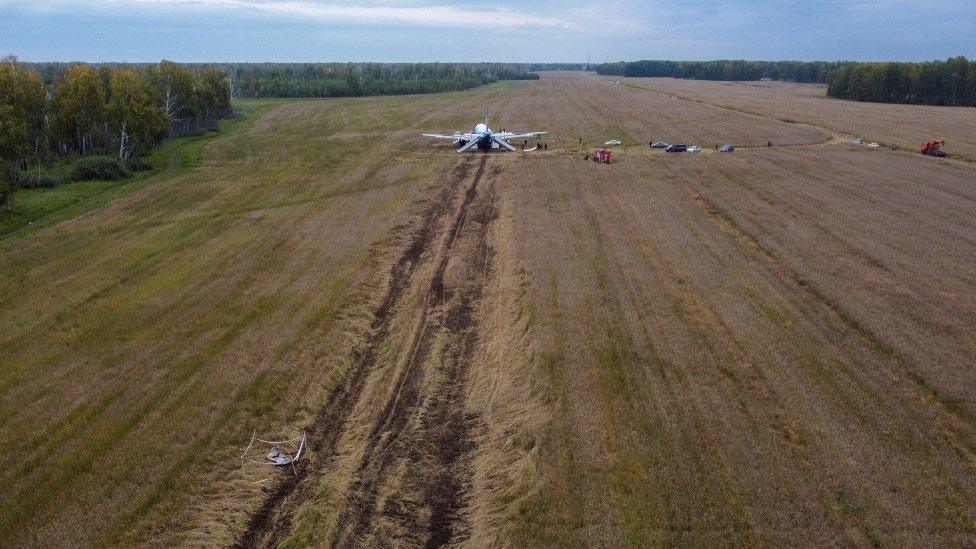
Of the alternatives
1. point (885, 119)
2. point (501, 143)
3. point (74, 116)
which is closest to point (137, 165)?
point (74, 116)

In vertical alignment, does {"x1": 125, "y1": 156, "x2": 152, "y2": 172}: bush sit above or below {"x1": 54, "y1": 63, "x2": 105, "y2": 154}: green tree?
below

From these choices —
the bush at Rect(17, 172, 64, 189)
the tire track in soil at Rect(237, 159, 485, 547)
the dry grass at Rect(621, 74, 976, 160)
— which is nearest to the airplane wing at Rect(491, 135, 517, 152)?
the tire track in soil at Rect(237, 159, 485, 547)

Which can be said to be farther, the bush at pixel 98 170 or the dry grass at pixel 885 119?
the dry grass at pixel 885 119

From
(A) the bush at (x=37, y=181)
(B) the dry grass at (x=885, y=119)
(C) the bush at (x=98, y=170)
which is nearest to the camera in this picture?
(A) the bush at (x=37, y=181)

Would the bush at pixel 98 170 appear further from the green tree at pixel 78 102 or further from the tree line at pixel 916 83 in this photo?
the tree line at pixel 916 83

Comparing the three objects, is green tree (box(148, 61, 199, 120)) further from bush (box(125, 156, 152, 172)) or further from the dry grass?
the dry grass

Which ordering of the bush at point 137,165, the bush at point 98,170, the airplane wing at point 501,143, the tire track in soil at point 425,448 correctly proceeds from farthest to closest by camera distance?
1. the airplane wing at point 501,143
2. the bush at point 137,165
3. the bush at point 98,170
4. the tire track in soil at point 425,448

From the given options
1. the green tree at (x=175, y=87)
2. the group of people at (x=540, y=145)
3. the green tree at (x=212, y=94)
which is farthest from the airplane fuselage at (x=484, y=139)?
the green tree at (x=212, y=94)
